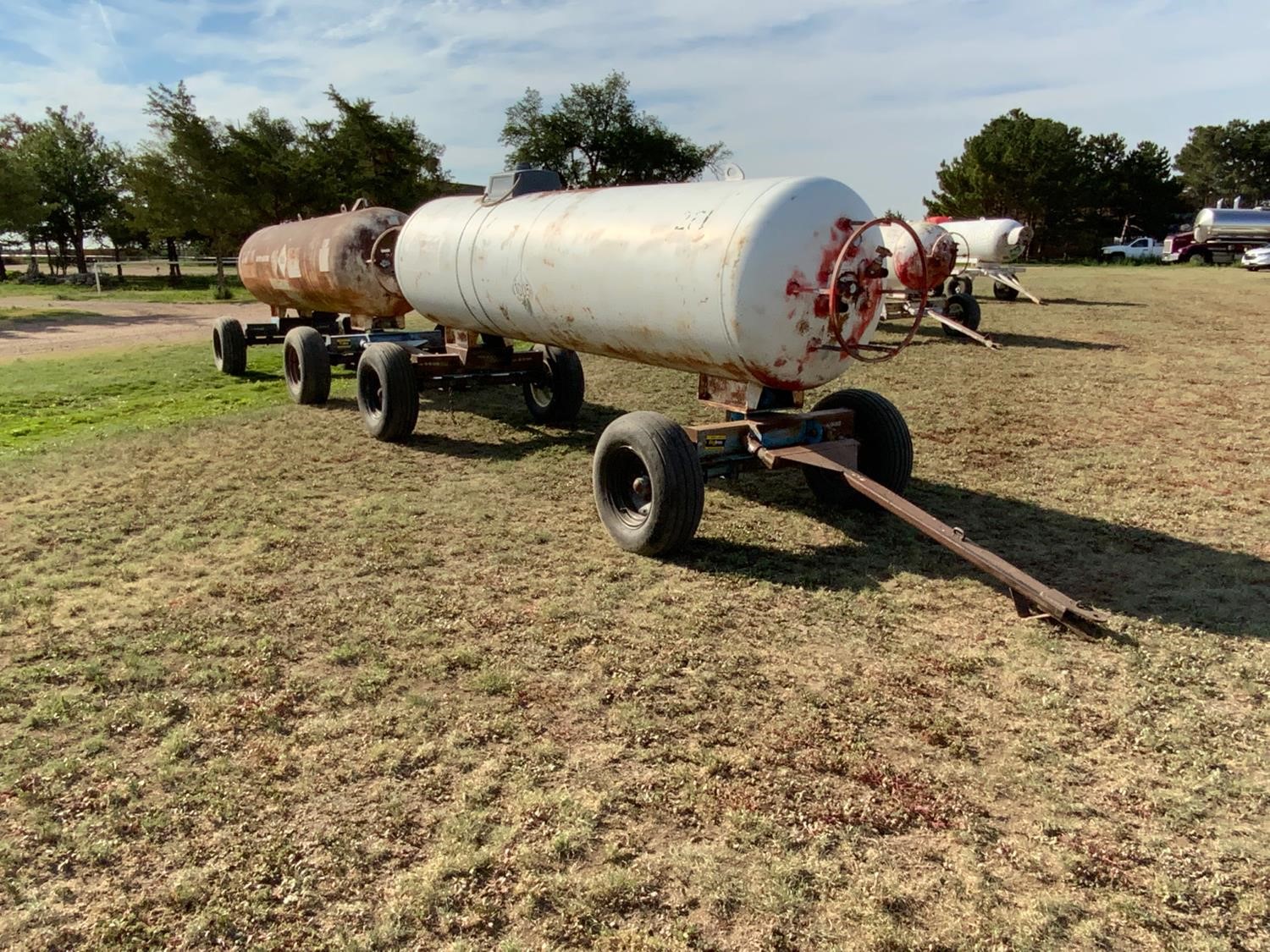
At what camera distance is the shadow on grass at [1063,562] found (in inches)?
194

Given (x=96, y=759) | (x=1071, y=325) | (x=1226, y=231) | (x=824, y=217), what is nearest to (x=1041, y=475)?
(x=824, y=217)

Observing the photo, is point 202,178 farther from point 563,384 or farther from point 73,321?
point 563,384

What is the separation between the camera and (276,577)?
17.6 ft

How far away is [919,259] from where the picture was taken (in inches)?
247

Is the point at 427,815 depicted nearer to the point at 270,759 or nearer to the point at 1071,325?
the point at 270,759

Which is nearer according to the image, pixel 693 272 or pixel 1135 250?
pixel 693 272

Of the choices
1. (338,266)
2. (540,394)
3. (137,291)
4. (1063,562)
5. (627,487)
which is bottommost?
(1063,562)

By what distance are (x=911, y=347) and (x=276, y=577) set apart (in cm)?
1255

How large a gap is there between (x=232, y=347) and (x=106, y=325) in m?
10.5

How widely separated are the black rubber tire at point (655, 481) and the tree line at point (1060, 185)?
58.1 metres

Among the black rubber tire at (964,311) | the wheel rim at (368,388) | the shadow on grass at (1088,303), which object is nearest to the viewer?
the wheel rim at (368,388)

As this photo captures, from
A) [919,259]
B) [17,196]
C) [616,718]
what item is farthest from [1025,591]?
[17,196]

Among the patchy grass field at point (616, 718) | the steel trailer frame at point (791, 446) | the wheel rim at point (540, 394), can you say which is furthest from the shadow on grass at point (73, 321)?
the steel trailer frame at point (791, 446)

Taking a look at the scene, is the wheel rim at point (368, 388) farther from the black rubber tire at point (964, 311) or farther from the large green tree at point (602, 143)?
the large green tree at point (602, 143)
